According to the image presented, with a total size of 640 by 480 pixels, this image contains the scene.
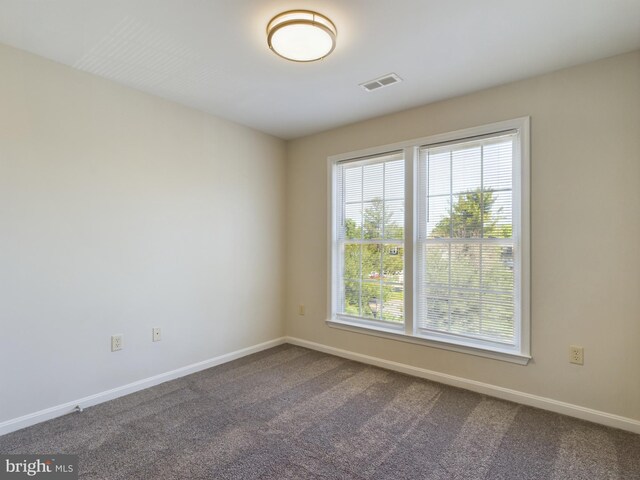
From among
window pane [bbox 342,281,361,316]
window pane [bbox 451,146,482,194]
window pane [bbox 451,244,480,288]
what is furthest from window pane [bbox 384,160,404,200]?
window pane [bbox 342,281,361,316]

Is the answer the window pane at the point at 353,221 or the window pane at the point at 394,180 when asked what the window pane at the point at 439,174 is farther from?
the window pane at the point at 353,221

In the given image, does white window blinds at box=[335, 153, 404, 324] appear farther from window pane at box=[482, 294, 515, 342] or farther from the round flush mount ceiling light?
the round flush mount ceiling light

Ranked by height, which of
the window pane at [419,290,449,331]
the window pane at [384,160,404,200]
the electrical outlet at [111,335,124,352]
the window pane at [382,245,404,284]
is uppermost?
the window pane at [384,160,404,200]

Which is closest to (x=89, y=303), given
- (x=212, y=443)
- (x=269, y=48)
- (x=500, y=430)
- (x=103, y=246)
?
(x=103, y=246)

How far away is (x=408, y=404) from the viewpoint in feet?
8.49

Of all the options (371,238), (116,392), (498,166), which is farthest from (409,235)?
(116,392)

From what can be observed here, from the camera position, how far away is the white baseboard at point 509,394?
7.39 feet

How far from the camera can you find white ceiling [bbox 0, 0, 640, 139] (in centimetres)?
185

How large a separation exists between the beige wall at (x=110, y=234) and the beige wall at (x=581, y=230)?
7.39 ft

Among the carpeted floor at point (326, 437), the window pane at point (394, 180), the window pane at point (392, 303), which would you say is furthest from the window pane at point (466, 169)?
the carpeted floor at point (326, 437)

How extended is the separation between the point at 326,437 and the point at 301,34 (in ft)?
8.01

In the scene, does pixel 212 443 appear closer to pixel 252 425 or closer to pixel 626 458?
pixel 252 425

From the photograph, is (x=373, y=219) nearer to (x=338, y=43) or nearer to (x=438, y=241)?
(x=438, y=241)

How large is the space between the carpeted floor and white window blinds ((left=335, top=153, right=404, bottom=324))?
2.89 ft
